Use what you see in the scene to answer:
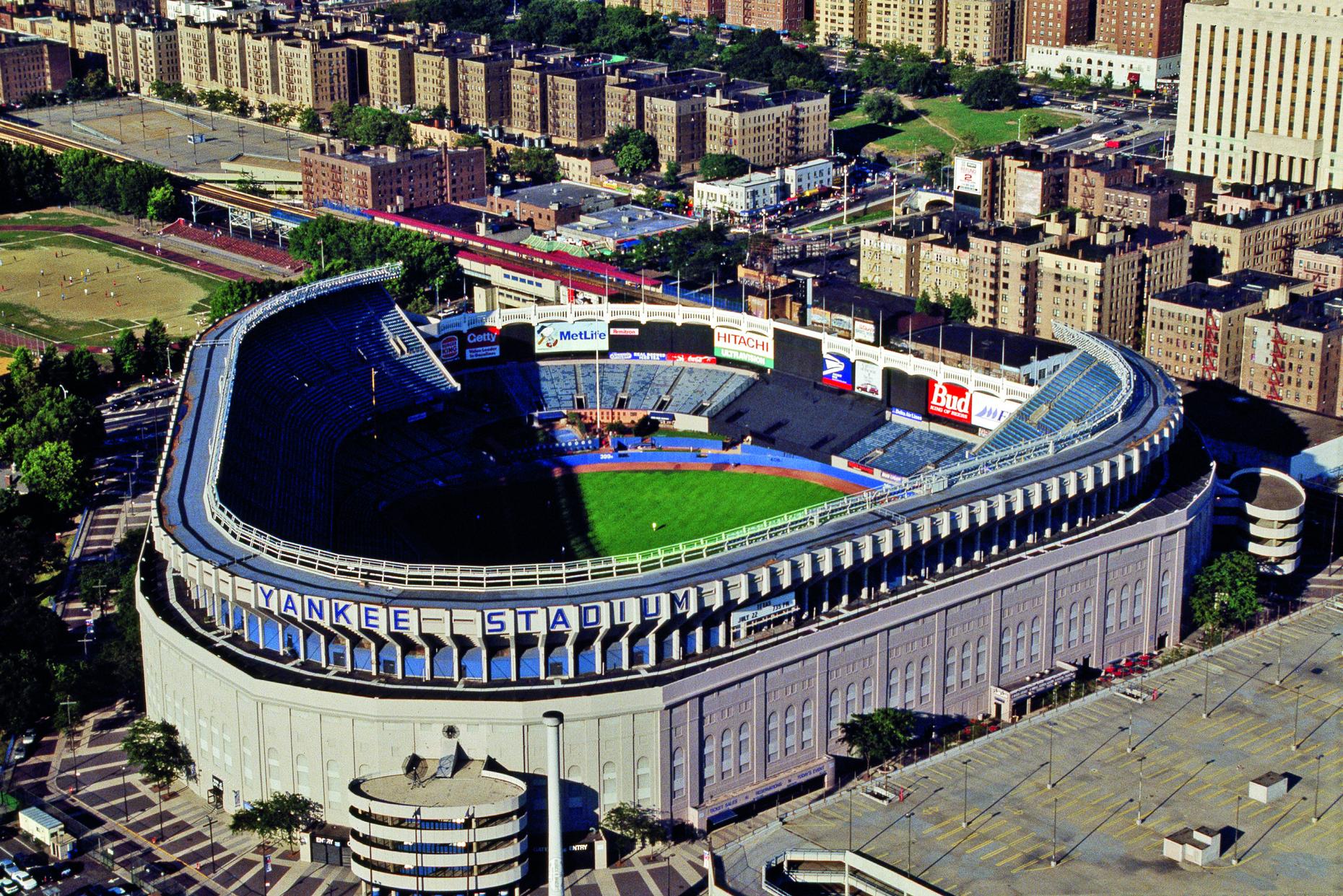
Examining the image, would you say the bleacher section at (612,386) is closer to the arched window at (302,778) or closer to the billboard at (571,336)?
the billboard at (571,336)

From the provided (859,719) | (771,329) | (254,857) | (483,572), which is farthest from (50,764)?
(771,329)

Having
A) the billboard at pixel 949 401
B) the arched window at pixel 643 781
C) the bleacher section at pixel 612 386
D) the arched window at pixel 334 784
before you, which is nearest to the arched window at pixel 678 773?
the arched window at pixel 643 781

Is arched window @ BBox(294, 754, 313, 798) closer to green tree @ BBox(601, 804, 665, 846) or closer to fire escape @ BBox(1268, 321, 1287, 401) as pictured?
green tree @ BBox(601, 804, 665, 846)

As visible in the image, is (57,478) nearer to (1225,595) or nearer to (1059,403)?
(1059,403)

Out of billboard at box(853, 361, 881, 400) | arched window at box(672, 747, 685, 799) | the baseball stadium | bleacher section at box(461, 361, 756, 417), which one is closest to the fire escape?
the baseball stadium

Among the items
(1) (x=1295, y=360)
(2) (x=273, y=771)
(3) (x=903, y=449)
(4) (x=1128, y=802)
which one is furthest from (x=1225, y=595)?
(2) (x=273, y=771)

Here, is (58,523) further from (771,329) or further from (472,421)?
(771,329)
